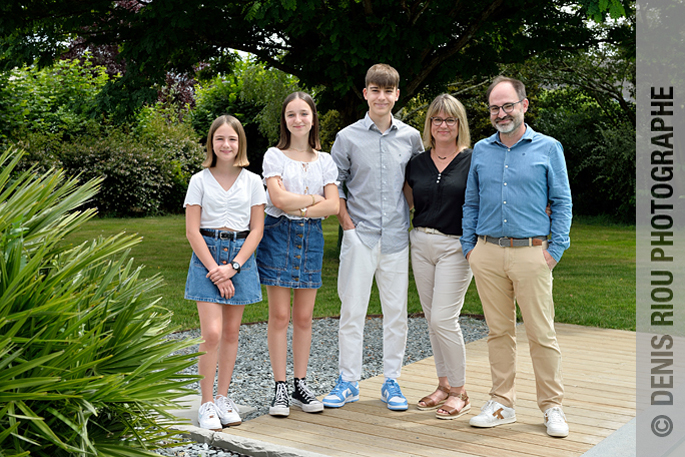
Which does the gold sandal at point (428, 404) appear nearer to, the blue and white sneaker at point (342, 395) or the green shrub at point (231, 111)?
the blue and white sneaker at point (342, 395)

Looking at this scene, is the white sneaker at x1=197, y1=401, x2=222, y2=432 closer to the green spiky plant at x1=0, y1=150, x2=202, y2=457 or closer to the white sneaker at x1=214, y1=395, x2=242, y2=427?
the white sneaker at x1=214, y1=395, x2=242, y2=427

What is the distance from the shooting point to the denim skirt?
3.80 metres

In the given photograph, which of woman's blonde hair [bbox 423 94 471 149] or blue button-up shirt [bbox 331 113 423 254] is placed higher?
woman's blonde hair [bbox 423 94 471 149]

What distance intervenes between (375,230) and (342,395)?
1068 mm

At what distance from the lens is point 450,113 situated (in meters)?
4.03

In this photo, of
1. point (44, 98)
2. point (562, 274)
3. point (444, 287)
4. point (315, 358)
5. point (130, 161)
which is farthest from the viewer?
point (44, 98)

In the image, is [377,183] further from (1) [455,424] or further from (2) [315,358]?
(2) [315,358]

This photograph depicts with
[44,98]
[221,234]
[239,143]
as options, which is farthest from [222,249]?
[44,98]

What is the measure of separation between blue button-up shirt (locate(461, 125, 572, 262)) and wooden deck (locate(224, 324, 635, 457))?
3.39 ft

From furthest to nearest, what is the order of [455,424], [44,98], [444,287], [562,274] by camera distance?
[44,98] < [562,274] < [444,287] < [455,424]

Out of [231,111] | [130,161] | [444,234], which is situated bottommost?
[444,234]

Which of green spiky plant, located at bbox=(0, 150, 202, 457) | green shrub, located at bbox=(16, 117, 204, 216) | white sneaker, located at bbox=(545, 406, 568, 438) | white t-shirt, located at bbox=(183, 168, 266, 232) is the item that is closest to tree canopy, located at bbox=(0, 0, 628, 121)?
white t-shirt, located at bbox=(183, 168, 266, 232)

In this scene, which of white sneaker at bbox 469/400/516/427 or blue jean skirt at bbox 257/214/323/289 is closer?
white sneaker at bbox 469/400/516/427

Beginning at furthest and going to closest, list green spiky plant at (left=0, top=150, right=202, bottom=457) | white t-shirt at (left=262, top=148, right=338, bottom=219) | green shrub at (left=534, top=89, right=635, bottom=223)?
green shrub at (left=534, top=89, right=635, bottom=223) → white t-shirt at (left=262, top=148, right=338, bottom=219) → green spiky plant at (left=0, top=150, right=202, bottom=457)
